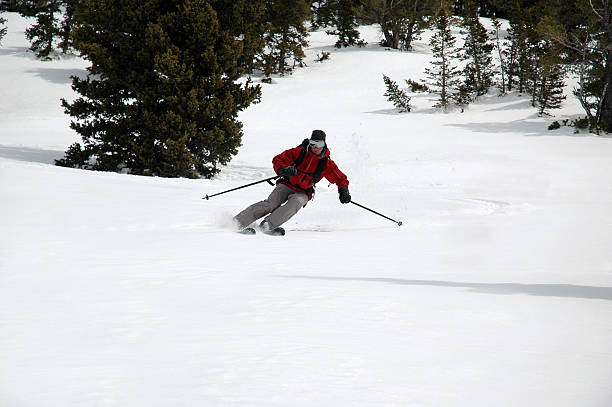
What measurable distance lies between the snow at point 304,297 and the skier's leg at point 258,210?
0.95ft

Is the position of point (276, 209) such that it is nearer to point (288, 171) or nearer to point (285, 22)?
point (288, 171)

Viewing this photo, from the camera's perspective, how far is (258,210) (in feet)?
25.5

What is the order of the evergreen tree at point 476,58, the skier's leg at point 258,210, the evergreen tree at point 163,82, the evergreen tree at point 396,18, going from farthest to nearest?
1. the evergreen tree at point 396,18
2. the evergreen tree at point 476,58
3. the evergreen tree at point 163,82
4. the skier's leg at point 258,210

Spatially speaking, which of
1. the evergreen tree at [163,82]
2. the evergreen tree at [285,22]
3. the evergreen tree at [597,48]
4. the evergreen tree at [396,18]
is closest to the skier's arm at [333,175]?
the evergreen tree at [163,82]

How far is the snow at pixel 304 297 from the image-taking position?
2543mm

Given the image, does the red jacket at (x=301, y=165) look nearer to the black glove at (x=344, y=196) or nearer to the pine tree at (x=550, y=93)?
the black glove at (x=344, y=196)

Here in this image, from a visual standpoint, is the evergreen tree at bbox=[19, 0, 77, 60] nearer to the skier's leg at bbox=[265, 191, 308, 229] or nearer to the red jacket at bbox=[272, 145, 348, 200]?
the red jacket at bbox=[272, 145, 348, 200]

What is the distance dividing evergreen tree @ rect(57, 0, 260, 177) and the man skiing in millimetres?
6380

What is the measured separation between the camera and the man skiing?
25.1 ft

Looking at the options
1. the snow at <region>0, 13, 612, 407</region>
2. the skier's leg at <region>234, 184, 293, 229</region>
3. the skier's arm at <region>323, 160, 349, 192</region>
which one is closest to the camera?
the snow at <region>0, 13, 612, 407</region>

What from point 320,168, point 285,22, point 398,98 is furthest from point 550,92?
point 320,168

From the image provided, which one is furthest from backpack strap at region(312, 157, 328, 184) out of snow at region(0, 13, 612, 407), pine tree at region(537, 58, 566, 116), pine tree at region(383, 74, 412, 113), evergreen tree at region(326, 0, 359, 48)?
evergreen tree at region(326, 0, 359, 48)

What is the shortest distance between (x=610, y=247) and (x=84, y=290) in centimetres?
593

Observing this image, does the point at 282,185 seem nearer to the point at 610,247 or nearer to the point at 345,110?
the point at 610,247
